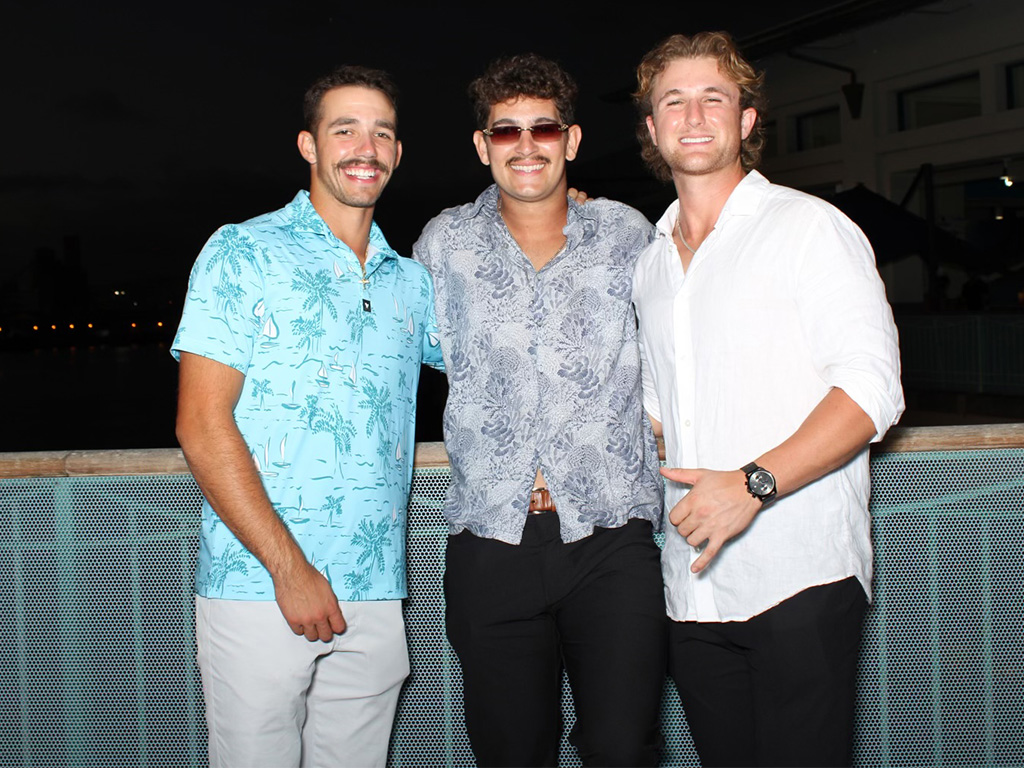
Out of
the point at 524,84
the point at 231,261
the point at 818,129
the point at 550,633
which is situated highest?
the point at 818,129

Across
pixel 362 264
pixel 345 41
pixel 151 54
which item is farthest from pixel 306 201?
pixel 151 54

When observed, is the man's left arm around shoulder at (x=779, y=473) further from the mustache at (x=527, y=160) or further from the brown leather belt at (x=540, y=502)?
the mustache at (x=527, y=160)

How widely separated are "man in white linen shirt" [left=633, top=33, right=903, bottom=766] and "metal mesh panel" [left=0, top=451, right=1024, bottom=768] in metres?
0.84

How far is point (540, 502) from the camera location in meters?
2.49

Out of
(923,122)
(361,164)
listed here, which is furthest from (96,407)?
(361,164)

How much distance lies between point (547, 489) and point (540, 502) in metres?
0.04

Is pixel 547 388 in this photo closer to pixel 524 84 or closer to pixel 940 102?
pixel 524 84

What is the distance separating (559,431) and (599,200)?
2.63ft

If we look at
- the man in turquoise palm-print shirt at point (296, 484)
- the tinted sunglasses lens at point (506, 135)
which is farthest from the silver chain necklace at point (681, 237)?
the man in turquoise palm-print shirt at point (296, 484)

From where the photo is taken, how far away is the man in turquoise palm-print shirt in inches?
90.1

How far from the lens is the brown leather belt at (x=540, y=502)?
98.0 inches

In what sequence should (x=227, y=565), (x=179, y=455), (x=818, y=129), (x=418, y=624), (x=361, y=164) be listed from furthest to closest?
1. (x=818, y=129)
2. (x=418, y=624)
3. (x=179, y=455)
4. (x=361, y=164)
5. (x=227, y=565)

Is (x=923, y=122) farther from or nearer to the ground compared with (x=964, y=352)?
farther from the ground

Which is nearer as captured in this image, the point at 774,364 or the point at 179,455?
the point at 774,364
